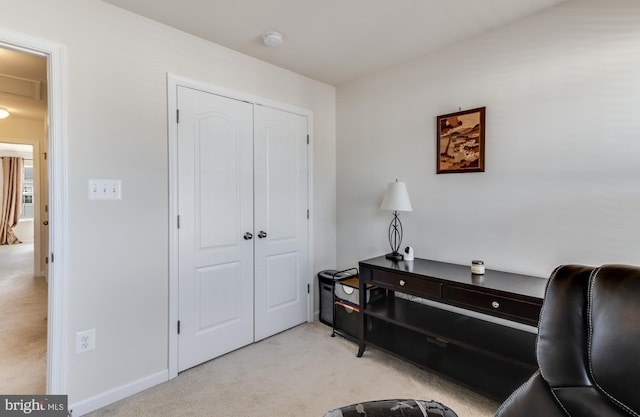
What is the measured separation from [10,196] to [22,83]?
6.14 meters

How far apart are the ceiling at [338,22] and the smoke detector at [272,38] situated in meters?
0.04

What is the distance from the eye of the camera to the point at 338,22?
2.10 metres

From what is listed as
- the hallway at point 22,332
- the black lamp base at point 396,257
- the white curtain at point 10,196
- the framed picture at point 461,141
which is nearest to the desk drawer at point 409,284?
the black lamp base at point 396,257

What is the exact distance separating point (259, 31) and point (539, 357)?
7.92 ft

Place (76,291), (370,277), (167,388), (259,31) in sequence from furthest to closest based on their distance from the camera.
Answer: (370,277) → (259,31) → (167,388) → (76,291)

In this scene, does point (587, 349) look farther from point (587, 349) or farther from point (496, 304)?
point (496, 304)

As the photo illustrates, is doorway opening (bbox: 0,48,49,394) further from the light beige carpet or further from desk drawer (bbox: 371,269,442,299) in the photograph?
desk drawer (bbox: 371,269,442,299)

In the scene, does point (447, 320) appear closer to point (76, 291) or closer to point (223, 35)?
point (76, 291)

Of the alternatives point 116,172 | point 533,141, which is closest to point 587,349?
point 533,141

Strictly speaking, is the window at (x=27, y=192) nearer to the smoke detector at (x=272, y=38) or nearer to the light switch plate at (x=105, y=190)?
the light switch plate at (x=105, y=190)

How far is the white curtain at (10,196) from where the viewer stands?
7.44 m

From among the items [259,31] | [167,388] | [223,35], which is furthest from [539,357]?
[223,35]

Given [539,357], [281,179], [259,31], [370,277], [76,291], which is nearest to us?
[539,357]

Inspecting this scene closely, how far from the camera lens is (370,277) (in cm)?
241
